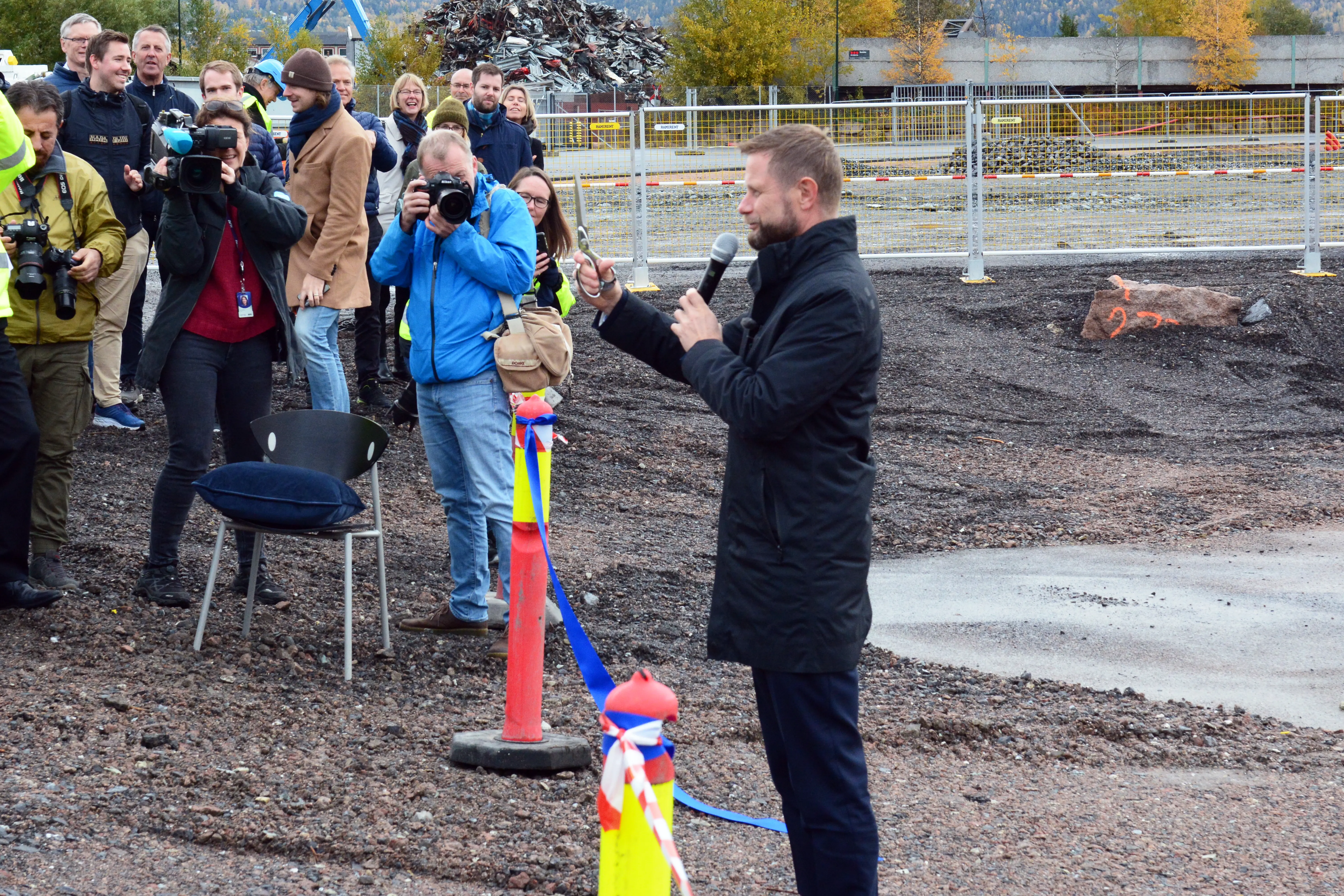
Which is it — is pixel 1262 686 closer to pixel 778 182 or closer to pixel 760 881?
pixel 760 881

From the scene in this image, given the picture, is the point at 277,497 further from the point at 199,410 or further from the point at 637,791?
the point at 637,791

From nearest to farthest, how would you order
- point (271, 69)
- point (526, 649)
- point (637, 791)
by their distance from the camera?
1. point (637, 791)
2. point (526, 649)
3. point (271, 69)

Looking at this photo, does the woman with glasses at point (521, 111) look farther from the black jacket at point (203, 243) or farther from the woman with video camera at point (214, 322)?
the black jacket at point (203, 243)

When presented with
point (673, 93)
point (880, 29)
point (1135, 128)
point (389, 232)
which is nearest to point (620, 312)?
point (389, 232)

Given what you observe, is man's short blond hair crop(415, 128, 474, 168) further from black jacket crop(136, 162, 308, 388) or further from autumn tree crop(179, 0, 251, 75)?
autumn tree crop(179, 0, 251, 75)

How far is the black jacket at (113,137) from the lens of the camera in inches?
315

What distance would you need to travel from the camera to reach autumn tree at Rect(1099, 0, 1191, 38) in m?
83.1

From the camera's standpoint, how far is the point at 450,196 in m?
5.25

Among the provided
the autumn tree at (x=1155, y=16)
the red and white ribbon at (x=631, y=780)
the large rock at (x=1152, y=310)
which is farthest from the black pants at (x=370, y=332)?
the autumn tree at (x=1155, y=16)

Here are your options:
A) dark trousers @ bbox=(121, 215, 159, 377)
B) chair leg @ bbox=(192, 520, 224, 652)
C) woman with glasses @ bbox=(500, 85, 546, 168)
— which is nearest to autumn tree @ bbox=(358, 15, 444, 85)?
woman with glasses @ bbox=(500, 85, 546, 168)

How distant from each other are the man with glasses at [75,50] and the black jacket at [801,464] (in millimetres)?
Result: 7056

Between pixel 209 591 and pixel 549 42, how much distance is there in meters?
81.9

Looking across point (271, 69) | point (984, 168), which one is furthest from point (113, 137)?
point (984, 168)

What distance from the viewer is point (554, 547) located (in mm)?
7367
